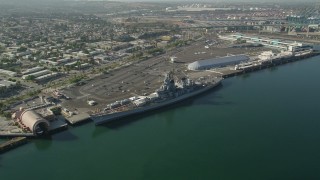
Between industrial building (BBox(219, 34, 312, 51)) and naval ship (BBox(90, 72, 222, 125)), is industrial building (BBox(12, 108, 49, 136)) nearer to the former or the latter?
naval ship (BBox(90, 72, 222, 125))

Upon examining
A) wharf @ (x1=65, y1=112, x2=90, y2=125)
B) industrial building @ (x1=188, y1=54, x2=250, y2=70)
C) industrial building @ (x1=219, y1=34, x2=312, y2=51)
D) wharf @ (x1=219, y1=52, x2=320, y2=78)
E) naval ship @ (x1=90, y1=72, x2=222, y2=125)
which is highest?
industrial building @ (x1=219, y1=34, x2=312, y2=51)

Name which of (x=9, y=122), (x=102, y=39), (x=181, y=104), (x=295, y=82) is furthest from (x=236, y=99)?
(x=102, y=39)

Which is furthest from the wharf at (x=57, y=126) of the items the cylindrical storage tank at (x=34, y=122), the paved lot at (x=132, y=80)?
the paved lot at (x=132, y=80)

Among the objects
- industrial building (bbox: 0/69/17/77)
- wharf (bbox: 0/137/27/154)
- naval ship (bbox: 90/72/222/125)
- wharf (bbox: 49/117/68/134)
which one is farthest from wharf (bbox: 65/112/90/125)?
industrial building (bbox: 0/69/17/77)

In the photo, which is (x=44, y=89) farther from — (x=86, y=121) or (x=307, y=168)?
(x=307, y=168)

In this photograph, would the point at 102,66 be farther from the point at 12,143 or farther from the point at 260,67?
the point at 12,143

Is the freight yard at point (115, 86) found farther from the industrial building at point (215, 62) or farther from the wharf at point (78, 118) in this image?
the industrial building at point (215, 62)
